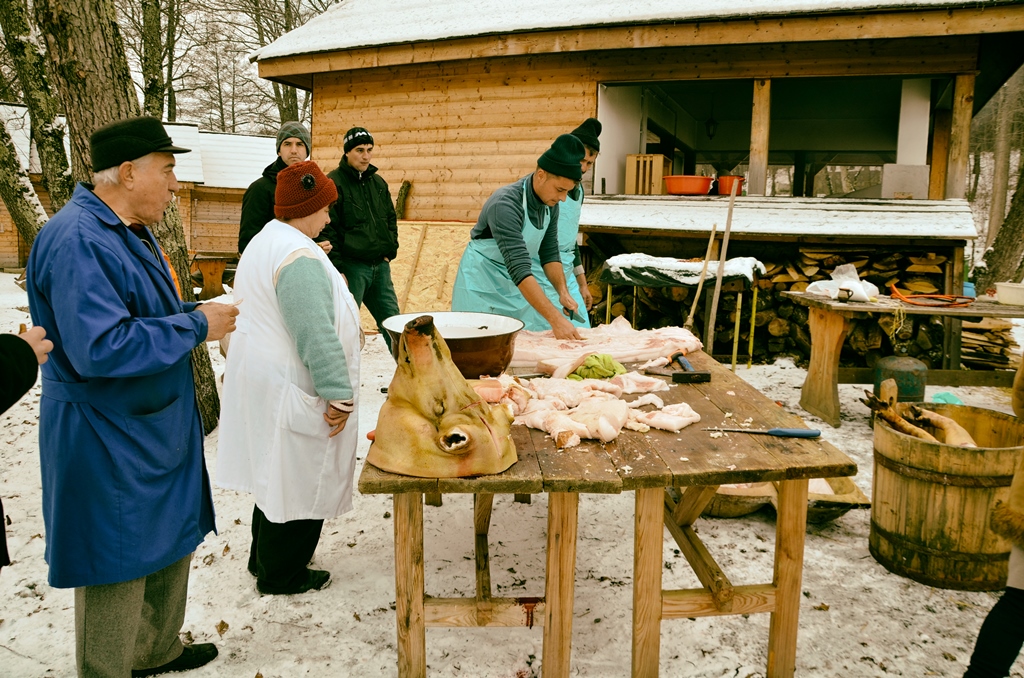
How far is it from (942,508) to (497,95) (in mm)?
9284

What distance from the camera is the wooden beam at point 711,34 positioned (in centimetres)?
793

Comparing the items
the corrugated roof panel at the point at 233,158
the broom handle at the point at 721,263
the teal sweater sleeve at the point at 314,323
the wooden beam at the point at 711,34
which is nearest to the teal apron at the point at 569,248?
the broom handle at the point at 721,263

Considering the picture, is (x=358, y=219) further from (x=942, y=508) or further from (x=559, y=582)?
(x=942, y=508)

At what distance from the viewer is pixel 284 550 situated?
3.29 metres

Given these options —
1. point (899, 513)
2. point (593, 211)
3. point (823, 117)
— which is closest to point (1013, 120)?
point (823, 117)

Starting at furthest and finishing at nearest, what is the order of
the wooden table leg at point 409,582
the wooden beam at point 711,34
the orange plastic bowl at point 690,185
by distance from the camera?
the orange plastic bowl at point 690,185, the wooden beam at point 711,34, the wooden table leg at point 409,582

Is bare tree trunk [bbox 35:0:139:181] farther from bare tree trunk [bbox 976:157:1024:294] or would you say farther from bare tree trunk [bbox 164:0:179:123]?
bare tree trunk [bbox 976:157:1024:294]

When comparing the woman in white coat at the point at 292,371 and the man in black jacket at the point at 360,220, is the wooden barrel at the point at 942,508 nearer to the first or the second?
the woman in white coat at the point at 292,371

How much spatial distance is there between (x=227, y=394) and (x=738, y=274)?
6345mm

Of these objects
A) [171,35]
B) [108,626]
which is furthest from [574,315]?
[171,35]

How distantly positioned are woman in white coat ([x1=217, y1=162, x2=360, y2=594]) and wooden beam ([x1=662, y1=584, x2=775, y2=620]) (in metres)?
1.49

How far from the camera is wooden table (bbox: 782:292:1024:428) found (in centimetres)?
583

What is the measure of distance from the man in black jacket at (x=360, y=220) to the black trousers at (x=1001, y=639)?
183 inches

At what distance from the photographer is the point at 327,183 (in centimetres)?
301
